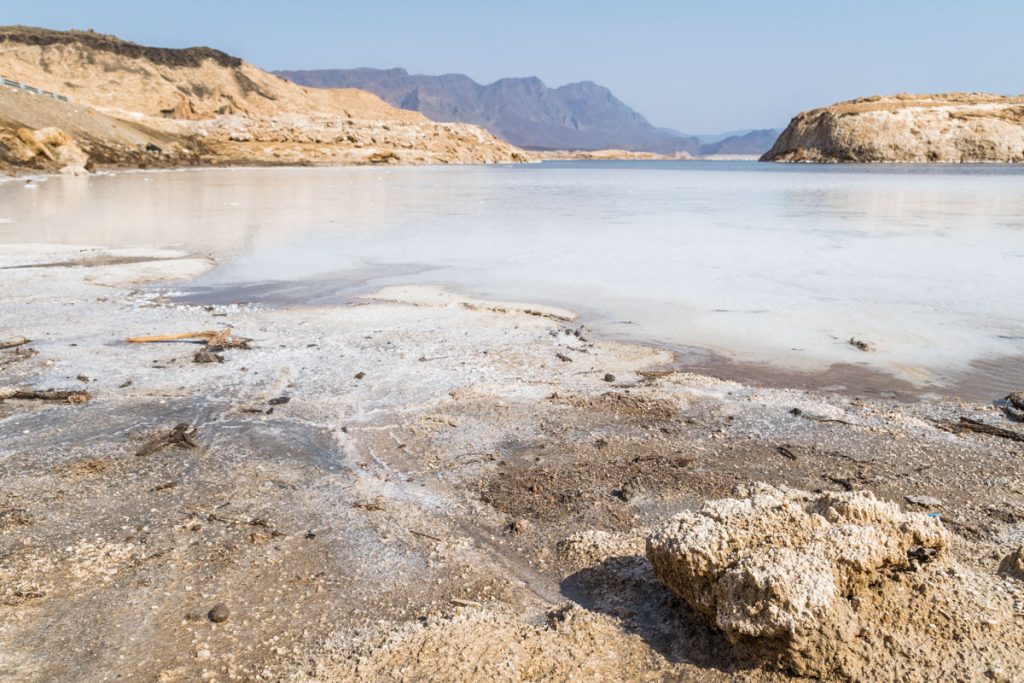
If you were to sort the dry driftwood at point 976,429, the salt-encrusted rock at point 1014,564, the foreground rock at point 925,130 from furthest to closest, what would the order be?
the foreground rock at point 925,130 → the dry driftwood at point 976,429 → the salt-encrusted rock at point 1014,564

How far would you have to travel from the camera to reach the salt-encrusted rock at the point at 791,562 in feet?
5.86

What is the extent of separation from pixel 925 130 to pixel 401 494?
81.4 meters

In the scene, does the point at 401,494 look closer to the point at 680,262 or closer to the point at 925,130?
the point at 680,262

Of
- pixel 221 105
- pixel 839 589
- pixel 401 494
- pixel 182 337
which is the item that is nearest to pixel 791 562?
pixel 839 589

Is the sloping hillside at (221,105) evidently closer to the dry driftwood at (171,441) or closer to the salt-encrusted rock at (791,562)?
the dry driftwood at (171,441)

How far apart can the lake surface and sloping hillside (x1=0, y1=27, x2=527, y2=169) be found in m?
38.9

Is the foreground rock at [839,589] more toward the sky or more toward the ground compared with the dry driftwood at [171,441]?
more toward the sky

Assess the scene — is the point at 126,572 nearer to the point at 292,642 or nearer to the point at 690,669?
the point at 292,642

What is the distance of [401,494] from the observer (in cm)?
282

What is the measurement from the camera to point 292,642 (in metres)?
1.96

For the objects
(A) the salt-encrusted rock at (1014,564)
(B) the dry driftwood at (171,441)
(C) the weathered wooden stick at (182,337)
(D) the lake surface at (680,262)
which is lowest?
(B) the dry driftwood at (171,441)

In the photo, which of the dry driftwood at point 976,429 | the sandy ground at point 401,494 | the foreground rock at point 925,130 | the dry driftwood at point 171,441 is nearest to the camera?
the sandy ground at point 401,494

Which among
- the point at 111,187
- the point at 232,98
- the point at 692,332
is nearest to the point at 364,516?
the point at 692,332

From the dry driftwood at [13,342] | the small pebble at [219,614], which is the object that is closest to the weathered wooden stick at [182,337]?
the dry driftwood at [13,342]
